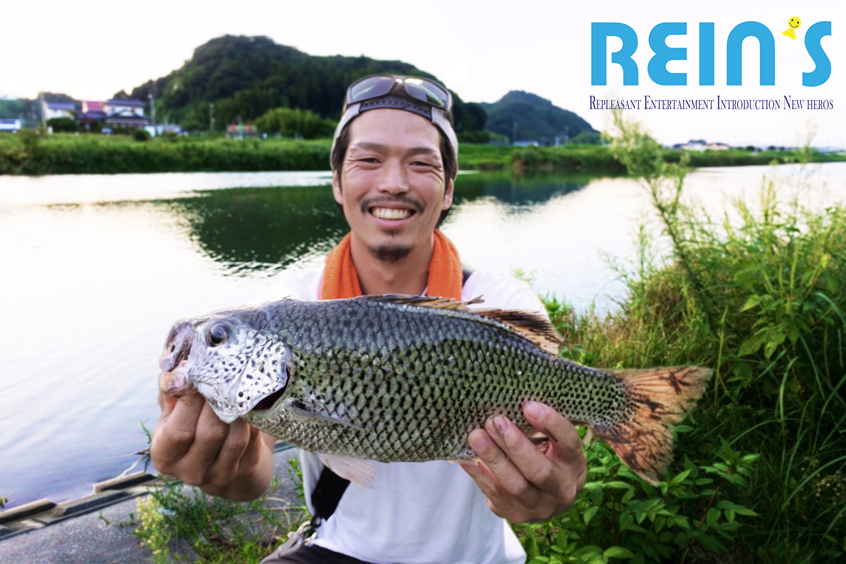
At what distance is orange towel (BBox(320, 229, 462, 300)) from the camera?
8.73ft

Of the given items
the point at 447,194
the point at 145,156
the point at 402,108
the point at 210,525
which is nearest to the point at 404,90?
the point at 402,108

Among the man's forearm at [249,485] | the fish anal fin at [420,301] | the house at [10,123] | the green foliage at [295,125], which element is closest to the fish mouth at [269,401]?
the fish anal fin at [420,301]

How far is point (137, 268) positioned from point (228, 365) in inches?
540

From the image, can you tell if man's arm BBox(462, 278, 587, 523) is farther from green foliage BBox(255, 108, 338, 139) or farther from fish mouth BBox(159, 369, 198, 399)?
green foliage BBox(255, 108, 338, 139)

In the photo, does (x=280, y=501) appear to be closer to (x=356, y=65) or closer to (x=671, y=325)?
(x=671, y=325)

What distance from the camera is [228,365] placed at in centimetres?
172

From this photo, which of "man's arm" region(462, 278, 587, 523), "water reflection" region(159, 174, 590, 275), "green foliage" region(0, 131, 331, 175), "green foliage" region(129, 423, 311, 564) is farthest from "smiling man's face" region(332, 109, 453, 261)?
"green foliage" region(0, 131, 331, 175)

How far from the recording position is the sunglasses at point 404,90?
265 cm

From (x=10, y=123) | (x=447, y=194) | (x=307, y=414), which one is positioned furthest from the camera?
(x=10, y=123)

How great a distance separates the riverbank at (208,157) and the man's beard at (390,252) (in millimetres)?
35677

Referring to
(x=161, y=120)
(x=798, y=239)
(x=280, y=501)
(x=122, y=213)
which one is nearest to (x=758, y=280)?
(x=798, y=239)

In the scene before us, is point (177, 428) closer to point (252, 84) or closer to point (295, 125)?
point (295, 125)

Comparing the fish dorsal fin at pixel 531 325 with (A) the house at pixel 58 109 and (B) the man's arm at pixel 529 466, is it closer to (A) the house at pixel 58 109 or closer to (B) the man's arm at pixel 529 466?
(B) the man's arm at pixel 529 466

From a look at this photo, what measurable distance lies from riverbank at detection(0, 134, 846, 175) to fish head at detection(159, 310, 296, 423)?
36.7 m
